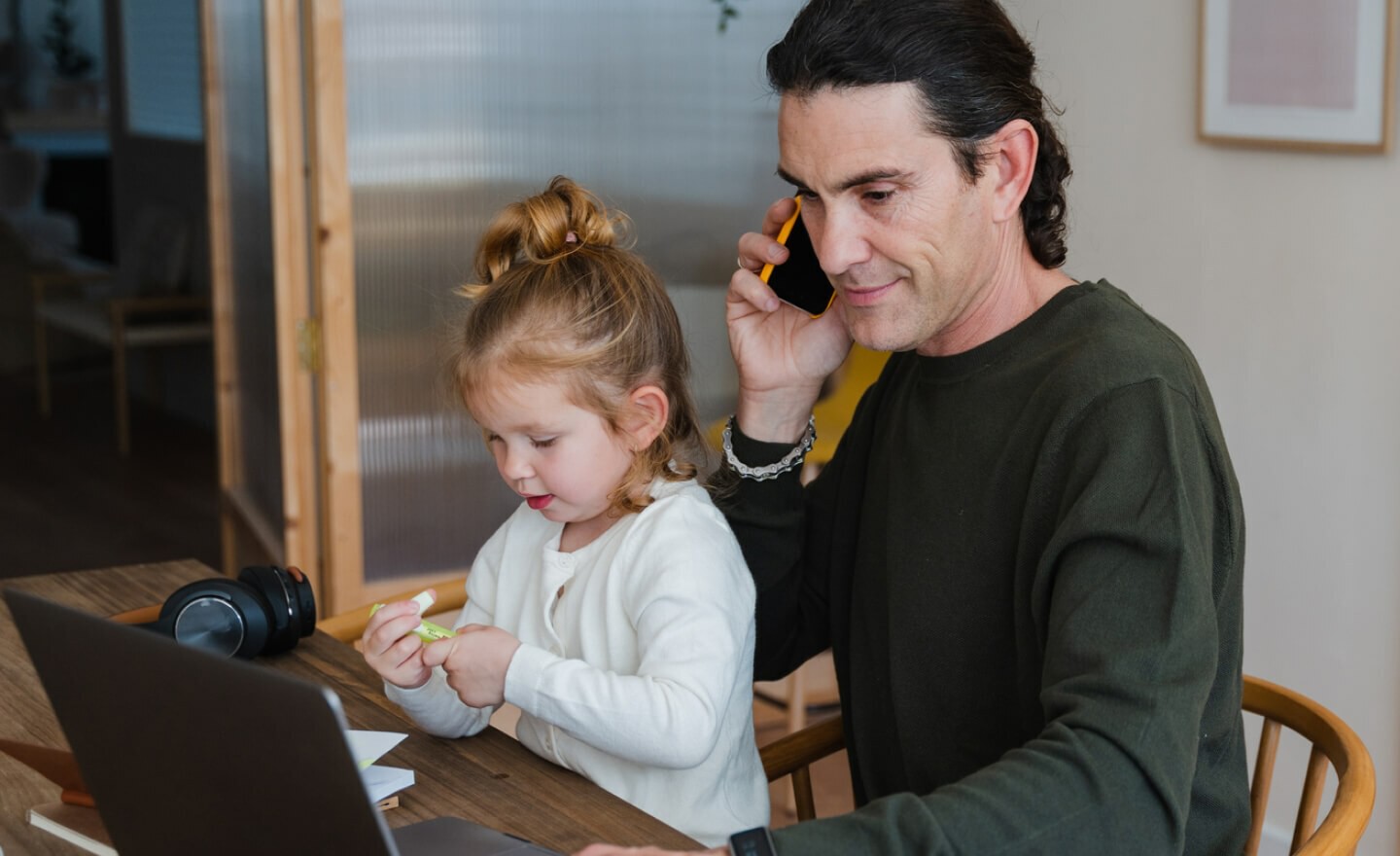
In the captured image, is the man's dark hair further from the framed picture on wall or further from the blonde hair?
the framed picture on wall

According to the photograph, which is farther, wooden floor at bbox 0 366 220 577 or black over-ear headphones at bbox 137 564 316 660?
wooden floor at bbox 0 366 220 577

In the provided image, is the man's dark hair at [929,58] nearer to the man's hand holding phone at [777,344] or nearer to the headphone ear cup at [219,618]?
the man's hand holding phone at [777,344]

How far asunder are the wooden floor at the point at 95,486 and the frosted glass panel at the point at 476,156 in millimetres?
1797

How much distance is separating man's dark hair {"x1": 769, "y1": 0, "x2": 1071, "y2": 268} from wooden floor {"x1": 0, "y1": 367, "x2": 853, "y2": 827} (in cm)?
217

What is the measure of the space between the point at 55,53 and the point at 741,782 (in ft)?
24.7

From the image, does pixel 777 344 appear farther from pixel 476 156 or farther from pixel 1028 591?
pixel 476 156

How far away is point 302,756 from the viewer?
2.51 feet

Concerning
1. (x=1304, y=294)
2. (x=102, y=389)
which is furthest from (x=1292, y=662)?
(x=102, y=389)

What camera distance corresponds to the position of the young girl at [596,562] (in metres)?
1.23

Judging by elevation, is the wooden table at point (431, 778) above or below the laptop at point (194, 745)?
below

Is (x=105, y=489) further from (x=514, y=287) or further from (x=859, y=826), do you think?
(x=859, y=826)

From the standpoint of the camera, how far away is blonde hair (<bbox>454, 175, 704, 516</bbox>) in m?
1.37

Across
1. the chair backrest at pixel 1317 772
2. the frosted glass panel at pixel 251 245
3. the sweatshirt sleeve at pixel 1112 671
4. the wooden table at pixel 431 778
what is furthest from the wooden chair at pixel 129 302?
the sweatshirt sleeve at pixel 1112 671

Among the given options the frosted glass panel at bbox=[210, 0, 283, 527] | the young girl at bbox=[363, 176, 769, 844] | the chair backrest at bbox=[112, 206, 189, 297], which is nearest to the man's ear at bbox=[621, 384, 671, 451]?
the young girl at bbox=[363, 176, 769, 844]
